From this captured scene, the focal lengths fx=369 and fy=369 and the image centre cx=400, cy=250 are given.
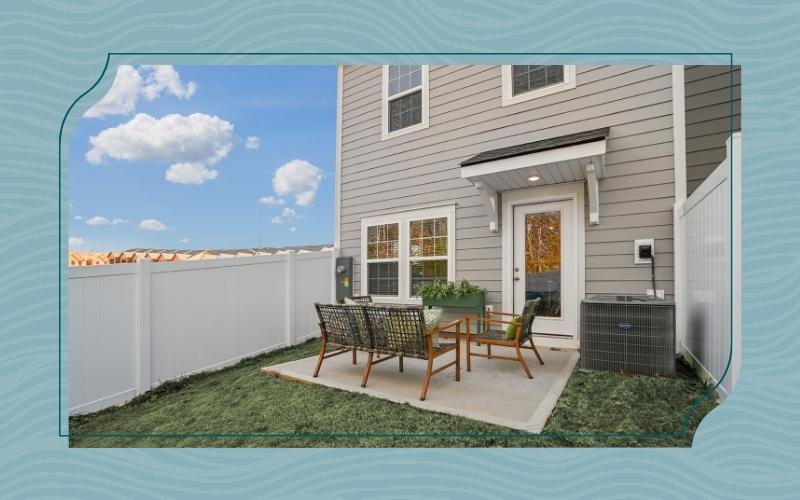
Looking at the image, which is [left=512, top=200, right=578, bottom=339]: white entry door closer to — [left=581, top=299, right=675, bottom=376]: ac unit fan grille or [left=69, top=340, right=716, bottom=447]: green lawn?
[left=581, top=299, right=675, bottom=376]: ac unit fan grille

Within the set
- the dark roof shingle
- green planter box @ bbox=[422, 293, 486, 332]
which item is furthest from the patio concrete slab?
the dark roof shingle

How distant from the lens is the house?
3.92m

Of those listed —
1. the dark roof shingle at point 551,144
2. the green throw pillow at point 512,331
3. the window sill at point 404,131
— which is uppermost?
the window sill at point 404,131

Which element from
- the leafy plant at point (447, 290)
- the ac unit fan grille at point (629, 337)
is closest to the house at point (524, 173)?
the leafy plant at point (447, 290)

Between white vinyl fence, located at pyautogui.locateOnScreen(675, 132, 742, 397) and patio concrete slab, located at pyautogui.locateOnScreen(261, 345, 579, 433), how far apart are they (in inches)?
40.4

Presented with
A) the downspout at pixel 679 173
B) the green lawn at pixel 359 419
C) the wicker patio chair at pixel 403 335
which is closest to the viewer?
the green lawn at pixel 359 419

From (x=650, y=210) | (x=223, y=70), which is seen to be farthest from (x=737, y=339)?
(x=223, y=70)

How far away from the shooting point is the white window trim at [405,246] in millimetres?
5473

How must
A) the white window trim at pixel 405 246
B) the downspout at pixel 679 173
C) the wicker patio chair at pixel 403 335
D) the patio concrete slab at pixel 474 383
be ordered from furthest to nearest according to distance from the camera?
1. the white window trim at pixel 405 246
2. the downspout at pixel 679 173
3. the wicker patio chair at pixel 403 335
4. the patio concrete slab at pixel 474 383

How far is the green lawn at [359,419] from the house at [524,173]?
A: 1.58 metres

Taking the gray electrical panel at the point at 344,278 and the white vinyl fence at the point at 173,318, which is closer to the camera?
the white vinyl fence at the point at 173,318

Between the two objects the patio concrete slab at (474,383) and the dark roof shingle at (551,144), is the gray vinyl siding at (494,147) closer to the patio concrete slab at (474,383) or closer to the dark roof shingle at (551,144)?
the dark roof shingle at (551,144)

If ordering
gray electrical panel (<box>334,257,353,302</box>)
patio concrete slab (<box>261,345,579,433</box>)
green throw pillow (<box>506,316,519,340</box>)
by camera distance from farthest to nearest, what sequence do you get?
gray electrical panel (<box>334,257,353,302</box>)
green throw pillow (<box>506,316,519,340</box>)
patio concrete slab (<box>261,345,579,433</box>)
